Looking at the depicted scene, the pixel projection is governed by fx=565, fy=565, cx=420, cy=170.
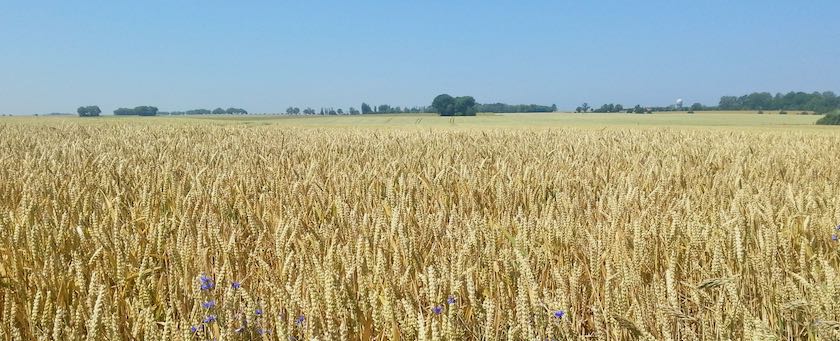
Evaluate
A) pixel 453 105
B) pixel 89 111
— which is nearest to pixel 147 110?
pixel 89 111

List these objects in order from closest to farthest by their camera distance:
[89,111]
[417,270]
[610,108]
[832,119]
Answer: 1. [417,270]
2. [832,119]
3. [610,108]
4. [89,111]

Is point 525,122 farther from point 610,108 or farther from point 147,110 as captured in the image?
point 147,110

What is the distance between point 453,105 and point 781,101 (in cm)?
4610

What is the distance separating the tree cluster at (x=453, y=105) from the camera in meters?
77.9

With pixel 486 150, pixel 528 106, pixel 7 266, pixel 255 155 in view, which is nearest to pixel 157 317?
pixel 7 266

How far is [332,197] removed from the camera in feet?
9.01

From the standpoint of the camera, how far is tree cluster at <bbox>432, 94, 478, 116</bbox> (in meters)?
77.9

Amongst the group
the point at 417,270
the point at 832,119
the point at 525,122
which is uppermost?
the point at 417,270

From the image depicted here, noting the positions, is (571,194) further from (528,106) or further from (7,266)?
(528,106)

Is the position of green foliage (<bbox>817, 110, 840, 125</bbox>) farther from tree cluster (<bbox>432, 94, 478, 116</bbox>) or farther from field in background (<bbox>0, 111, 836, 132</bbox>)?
tree cluster (<bbox>432, 94, 478, 116</bbox>)

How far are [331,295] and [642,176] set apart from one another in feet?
9.56

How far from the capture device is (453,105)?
79750 millimetres

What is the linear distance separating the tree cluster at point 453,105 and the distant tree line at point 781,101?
123 ft

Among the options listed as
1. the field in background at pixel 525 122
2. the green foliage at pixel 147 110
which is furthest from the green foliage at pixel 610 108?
the green foliage at pixel 147 110
